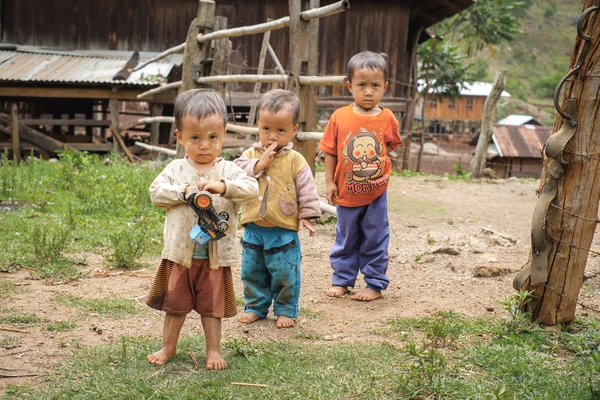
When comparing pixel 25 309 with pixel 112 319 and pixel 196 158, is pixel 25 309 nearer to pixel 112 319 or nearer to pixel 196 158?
pixel 112 319

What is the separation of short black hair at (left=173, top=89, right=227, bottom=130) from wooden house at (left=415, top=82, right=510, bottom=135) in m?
36.8

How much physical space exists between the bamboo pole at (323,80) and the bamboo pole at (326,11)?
0.49 meters

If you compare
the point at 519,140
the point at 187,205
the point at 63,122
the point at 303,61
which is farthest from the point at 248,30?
the point at 519,140

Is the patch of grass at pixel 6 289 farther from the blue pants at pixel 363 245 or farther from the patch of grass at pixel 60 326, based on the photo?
the blue pants at pixel 363 245

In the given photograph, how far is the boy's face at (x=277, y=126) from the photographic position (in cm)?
357

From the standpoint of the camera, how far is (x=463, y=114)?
40.8 m

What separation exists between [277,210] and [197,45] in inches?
176

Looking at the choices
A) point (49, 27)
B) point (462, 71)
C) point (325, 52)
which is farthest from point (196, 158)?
point (462, 71)

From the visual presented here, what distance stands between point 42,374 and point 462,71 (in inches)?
917

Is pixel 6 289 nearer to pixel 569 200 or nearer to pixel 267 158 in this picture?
pixel 267 158

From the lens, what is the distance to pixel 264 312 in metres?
3.82

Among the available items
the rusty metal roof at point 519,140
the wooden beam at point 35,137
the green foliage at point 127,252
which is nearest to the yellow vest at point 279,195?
the green foliage at point 127,252

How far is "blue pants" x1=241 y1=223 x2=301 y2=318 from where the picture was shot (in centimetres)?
367

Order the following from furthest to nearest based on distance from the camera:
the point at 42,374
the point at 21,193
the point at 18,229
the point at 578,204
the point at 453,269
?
the point at 21,193
the point at 18,229
the point at 453,269
the point at 578,204
the point at 42,374
